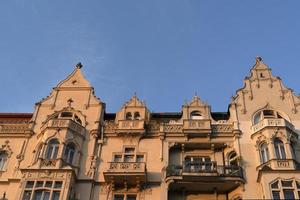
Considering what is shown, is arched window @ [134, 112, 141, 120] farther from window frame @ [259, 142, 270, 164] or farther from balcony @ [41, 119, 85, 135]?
window frame @ [259, 142, 270, 164]

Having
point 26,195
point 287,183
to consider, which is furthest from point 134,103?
point 287,183

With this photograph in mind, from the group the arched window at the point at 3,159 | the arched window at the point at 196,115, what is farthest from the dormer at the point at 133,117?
the arched window at the point at 3,159

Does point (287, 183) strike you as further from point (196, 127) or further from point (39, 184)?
point (39, 184)

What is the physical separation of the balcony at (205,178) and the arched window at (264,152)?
205 centimetres

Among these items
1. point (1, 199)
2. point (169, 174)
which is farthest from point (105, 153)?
point (1, 199)

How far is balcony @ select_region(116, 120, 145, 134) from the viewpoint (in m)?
36.8

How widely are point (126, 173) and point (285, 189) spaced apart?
34.7ft

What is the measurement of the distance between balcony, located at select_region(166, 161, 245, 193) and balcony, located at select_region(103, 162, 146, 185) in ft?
6.08

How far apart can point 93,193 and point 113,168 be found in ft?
7.18

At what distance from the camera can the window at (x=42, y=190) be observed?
31969 mm

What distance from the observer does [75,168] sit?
3447 cm

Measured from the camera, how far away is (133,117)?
38.5 m

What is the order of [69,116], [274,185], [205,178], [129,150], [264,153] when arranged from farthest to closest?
[69,116]
[129,150]
[264,153]
[205,178]
[274,185]

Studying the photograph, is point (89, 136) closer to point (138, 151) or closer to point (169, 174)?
point (138, 151)
